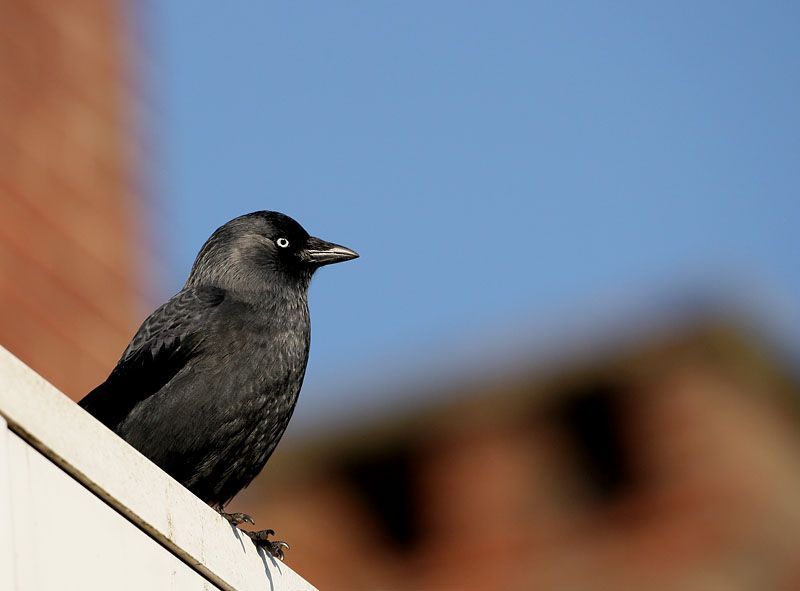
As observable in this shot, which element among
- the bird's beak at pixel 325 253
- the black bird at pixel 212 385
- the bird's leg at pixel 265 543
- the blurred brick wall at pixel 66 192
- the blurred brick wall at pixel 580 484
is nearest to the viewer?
the bird's leg at pixel 265 543

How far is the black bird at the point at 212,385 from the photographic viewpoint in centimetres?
611

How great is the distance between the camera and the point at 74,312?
8117 millimetres

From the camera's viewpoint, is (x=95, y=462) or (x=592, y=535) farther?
(x=592, y=535)

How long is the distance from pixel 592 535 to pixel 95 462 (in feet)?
20.9

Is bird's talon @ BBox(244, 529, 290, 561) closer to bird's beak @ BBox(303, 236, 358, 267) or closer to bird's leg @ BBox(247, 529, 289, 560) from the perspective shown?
bird's leg @ BBox(247, 529, 289, 560)

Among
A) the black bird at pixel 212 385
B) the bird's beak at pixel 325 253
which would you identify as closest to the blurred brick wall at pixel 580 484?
the bird's beak at pixel 325 253

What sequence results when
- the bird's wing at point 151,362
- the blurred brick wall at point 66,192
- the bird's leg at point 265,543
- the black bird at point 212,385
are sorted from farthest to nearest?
the blurred brick wall at point 66,192 < the bird's wing at point 151,362 < the black bird at point 212,385 < the bird's leg at point 265,543

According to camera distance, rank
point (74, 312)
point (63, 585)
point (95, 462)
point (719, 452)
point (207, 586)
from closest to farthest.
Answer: point (63, 585) < point (95, 462) < point (207, 586) < point (74, 312) < point (719, 452)

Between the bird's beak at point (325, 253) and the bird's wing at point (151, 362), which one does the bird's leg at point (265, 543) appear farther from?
the bird's beak at point (325, 253)

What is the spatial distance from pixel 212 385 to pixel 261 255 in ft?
3.41

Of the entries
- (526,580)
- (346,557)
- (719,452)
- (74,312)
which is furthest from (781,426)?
(74,312)

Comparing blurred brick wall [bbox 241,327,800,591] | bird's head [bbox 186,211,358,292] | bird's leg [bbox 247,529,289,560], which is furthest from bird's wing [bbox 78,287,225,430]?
blurred brick wall [bbox 241,327,800,591]

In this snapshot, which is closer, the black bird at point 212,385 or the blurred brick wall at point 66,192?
the black bird at point 212,385

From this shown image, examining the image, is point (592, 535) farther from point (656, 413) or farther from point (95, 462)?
point (95, 462)
